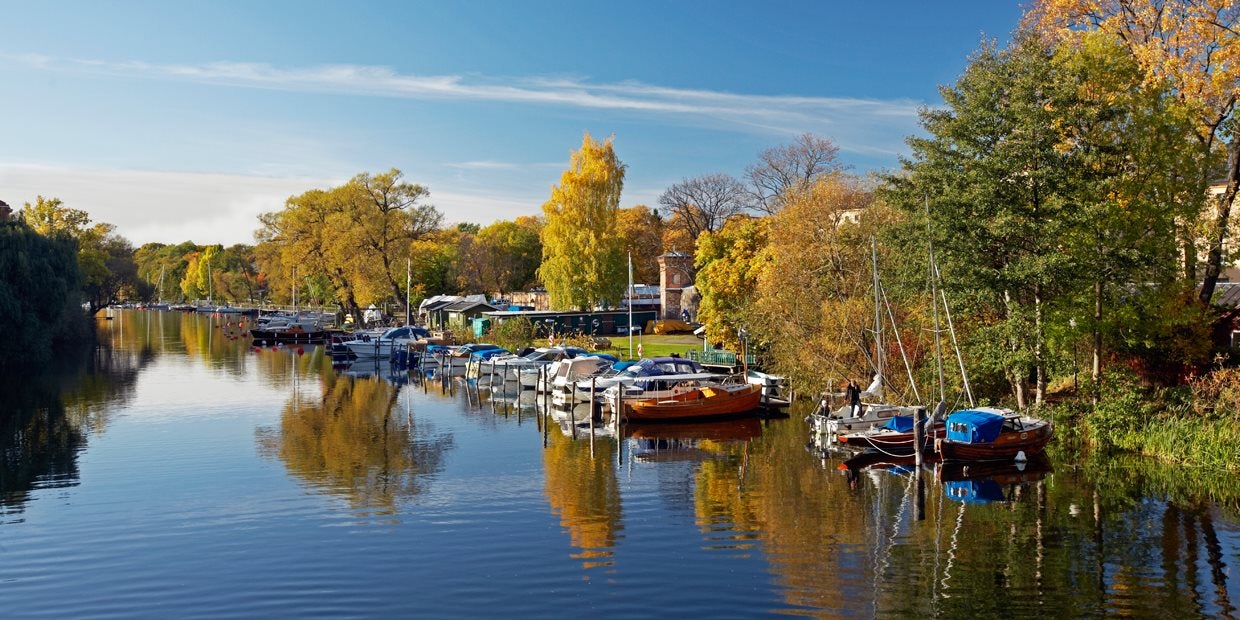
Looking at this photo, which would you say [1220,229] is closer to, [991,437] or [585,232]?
[991,437]

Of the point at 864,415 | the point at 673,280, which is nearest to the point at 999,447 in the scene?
the point at 864,415

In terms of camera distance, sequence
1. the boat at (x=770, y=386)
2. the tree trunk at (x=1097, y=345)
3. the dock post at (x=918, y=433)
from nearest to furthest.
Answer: the dock post at (x=918, y=433) < the tree trunk at (x=1097, y=345) < the boat at (x=770, y=386)

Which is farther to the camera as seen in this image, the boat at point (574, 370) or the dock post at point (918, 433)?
the boat at point (574, 370)

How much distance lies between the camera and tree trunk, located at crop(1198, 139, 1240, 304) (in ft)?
115

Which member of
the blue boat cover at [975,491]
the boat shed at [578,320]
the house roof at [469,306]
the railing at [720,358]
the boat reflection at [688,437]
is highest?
the house roof at [469,306]

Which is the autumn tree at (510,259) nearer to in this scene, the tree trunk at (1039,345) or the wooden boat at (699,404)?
the wooden boat at (699,404)

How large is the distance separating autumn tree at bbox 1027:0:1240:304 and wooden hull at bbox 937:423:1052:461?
9889mm

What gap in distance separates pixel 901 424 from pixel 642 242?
269ft

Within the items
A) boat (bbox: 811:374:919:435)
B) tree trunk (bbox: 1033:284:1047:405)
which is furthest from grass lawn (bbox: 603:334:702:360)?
tree trunk (bbox: 1033:284:1047:405)

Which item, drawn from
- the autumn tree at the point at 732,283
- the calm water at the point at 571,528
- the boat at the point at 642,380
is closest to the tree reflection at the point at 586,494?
the calm water at the point at 571,528

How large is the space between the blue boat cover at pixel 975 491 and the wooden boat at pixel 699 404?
14.3m

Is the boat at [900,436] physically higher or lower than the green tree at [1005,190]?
lower

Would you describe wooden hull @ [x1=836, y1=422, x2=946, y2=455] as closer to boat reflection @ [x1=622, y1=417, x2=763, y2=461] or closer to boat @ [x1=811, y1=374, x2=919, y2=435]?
boat @ [x1=811, y1=374, x2=919, y2=435]

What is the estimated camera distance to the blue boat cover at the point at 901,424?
1316 inches
